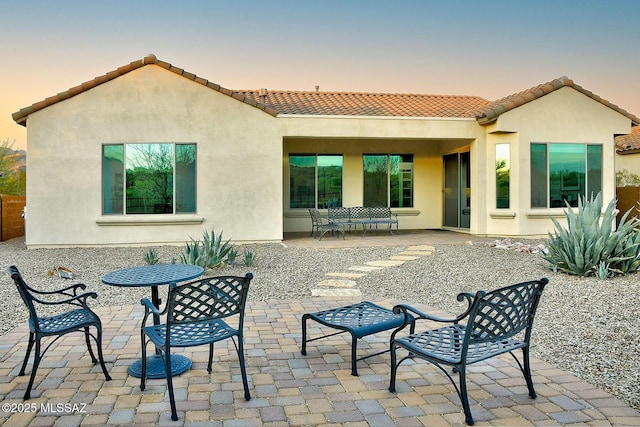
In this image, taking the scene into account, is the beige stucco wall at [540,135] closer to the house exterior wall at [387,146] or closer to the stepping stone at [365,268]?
the house exterior wall at [387,146]

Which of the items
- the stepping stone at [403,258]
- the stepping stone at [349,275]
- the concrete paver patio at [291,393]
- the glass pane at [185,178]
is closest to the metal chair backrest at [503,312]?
the concrete paver patio at [291,393]

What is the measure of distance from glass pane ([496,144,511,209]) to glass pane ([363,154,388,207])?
375cm

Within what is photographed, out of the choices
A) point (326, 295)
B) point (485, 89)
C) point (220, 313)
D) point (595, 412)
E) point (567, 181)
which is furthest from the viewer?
point (485, 89)

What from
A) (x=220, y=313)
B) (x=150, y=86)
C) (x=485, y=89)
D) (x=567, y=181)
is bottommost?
(x=220, y=313)

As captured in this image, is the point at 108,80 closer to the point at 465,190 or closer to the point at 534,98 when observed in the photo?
the point at 465,190

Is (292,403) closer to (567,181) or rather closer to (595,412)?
(595,412)

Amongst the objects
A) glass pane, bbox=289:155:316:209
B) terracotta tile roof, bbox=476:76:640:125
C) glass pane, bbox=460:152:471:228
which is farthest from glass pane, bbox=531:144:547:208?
glass pane, bbox=289:155:316:209

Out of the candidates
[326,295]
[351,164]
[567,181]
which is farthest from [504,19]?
[326,295]

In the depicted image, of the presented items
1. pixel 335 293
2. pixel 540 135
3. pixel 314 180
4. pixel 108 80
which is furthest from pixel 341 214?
pixel 335 293

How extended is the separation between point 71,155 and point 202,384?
10095mm

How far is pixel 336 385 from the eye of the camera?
3.40 metres

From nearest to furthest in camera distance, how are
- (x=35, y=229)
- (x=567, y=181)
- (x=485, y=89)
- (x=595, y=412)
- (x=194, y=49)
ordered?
(x=595, y=412)
(x=35, y=229)
(x=567, y=181)
(x=194, y=49)
(x=485, y=89)

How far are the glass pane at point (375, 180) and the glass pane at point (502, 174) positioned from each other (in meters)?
3.75

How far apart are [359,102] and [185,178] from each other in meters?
6.54
